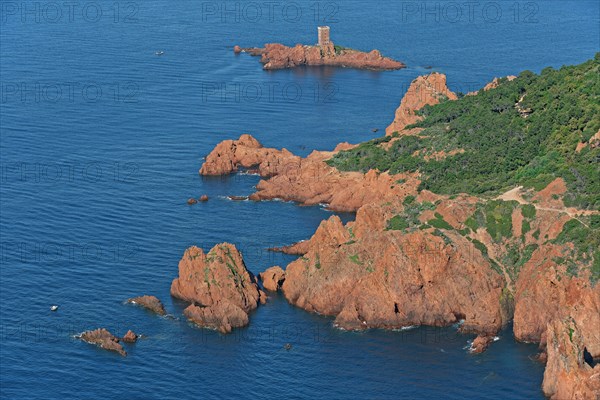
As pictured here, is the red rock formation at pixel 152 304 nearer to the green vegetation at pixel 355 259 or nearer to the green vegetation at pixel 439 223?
the green vegetation at pixel 355 259

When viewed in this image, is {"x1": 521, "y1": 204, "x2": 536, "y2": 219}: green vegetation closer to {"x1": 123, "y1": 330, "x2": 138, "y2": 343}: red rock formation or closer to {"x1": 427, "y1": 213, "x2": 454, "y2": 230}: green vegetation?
{"x1": 427, "y1": 213, "x2": 454, "y2": 230}: green vegetation

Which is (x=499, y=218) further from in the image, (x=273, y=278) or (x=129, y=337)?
(x=129, y=337)

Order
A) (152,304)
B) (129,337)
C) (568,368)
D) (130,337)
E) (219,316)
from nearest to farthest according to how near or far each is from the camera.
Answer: (568,368), (130,337), (129,337), (219,316), (152,304)

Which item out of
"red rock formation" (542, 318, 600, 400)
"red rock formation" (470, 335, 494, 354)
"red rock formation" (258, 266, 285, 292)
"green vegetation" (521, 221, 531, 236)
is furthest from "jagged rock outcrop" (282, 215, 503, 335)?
"red rock formation" (542, 318, 600, 400)

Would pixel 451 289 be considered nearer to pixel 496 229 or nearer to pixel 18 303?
pixel 496 229

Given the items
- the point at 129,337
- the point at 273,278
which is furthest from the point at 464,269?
the point at 129,337
